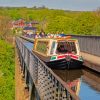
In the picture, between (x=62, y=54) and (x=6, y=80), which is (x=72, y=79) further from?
(x=6, y=80)

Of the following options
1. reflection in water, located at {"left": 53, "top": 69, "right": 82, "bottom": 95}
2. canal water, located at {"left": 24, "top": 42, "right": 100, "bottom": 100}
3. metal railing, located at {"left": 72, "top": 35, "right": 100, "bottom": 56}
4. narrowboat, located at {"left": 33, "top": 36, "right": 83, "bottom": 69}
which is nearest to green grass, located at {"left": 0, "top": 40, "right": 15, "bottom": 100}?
metal railing, located at {"left": 72, "top": 35, "right": 100, "bottom": 56}

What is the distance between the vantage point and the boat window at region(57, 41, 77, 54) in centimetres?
2661

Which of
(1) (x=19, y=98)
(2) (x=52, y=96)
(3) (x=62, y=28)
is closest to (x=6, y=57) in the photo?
(3) (x=62, y=28)

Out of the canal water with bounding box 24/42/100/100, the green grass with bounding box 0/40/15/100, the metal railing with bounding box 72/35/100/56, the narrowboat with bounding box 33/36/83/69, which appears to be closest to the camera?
the canal water with bounding box 24/42/100/100

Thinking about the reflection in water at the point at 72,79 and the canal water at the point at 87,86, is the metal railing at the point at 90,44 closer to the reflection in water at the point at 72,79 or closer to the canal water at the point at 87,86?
the reflection in water at the point at 72,79

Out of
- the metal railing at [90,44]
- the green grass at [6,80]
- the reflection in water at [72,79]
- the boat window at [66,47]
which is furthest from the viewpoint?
the green grass at [6,80]

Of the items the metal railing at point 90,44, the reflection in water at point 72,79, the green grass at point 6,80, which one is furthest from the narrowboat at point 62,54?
the green grass at point 6,80

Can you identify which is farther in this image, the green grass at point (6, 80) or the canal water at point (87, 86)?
the green grass at point (6, 80)

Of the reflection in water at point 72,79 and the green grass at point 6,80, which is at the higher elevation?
the reflection in water at point 72,79

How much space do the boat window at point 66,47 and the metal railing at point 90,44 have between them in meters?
2.16

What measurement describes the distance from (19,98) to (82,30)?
44685 millimetres

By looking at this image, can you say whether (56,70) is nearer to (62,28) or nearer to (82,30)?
(82,30)

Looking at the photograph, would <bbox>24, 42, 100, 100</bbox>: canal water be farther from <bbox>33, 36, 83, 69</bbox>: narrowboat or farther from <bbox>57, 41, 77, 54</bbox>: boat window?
<bbox>57, 41, 77, 54</bbox>: boat window

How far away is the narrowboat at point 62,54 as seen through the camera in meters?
25.6
